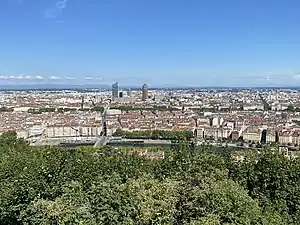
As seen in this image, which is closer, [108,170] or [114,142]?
[108,170]

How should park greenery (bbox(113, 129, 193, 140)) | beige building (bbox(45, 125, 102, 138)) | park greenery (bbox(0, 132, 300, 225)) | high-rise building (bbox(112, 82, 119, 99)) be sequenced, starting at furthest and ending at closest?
high-rise building (bbox(112, 82, 119, 99)) → beige building (bbox(45, 125, 102, 138)) → park greenery (bbox(113, 129, 193, 140)) → park greenery (bbox(0, 132, 300, 225))

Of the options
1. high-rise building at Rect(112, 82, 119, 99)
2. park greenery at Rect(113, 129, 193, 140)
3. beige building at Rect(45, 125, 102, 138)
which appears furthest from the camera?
high-rise building at Rect(112, 82, 119, 99)

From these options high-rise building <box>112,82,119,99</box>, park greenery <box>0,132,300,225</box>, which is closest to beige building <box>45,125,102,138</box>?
park greenery <box>0,132,300,225</box>

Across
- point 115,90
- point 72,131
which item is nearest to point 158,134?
point 72,131

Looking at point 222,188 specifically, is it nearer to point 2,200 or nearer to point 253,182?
point 253,182

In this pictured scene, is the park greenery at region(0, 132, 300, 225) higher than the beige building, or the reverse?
the park greenery at region(0, 132, 300, 225)

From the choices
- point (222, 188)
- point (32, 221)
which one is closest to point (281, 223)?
point (222, 188)

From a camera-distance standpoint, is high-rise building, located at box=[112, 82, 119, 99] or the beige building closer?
the beige building

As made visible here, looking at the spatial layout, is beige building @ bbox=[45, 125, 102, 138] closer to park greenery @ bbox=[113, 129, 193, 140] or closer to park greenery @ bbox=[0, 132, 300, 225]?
park greenery @ bbox=[113, 129, 193, 140]

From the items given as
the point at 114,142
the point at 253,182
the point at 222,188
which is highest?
the point at 222,188
